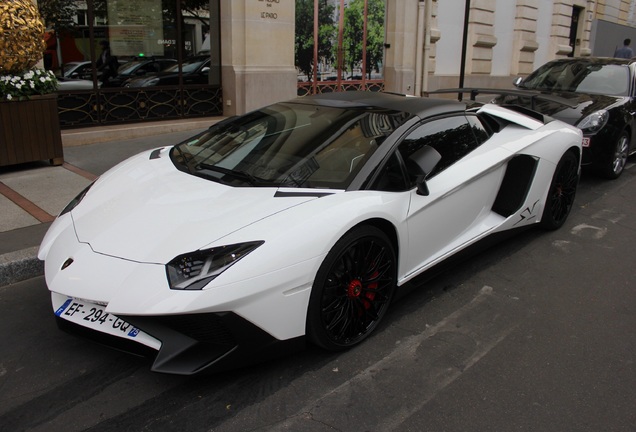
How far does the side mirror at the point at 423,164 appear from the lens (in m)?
3.46

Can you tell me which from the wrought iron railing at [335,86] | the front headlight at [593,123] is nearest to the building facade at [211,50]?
the wrought iron railing at [335,86]

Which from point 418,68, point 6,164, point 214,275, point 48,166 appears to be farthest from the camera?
point 418,68

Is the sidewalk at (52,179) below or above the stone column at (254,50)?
below

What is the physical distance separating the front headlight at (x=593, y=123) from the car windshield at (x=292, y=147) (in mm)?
4219

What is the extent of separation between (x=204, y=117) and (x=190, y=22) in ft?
5.88

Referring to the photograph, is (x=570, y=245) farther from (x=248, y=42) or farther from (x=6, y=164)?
(x=248, y=42)

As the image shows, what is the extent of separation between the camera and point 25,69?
680 cm

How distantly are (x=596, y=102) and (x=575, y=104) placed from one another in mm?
887

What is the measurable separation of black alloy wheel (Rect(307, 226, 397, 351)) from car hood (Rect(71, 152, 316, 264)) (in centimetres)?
39

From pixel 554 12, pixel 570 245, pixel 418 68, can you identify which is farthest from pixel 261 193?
pixel 554 12

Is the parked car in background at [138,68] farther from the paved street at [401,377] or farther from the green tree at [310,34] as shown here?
the paved street at [401,377]

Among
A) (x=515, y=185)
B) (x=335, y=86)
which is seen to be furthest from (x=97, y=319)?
(x=335, y=86)

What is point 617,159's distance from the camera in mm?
7555

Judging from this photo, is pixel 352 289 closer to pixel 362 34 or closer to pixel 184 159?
pixel 184 159
